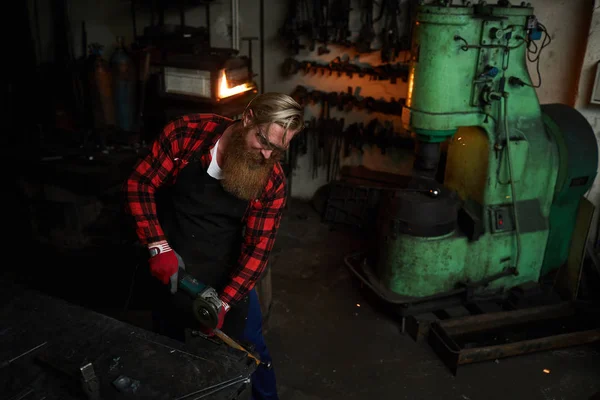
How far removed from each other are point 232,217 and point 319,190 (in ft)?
9.94

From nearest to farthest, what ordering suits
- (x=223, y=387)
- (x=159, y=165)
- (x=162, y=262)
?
(x=223, y=387) < (x=162, y=262) < (x=159, y=165)

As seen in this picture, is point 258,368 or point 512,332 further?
point 512,332

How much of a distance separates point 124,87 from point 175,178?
9.11ft

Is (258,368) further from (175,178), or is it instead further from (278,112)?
(278,112)

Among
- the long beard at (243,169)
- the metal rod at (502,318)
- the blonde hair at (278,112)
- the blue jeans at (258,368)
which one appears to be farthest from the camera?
the metal rod at (502,318)

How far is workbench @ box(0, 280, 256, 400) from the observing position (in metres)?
1.59

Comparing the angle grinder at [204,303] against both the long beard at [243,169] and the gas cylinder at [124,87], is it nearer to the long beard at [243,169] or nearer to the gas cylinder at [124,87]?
the long beard at [243,169]

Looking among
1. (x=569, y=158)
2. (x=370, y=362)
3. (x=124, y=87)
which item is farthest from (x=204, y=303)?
(x=124, y=87)

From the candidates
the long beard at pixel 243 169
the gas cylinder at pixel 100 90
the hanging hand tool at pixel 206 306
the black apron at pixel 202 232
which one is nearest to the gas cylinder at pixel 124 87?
the gas cylinder at pixel 100 90

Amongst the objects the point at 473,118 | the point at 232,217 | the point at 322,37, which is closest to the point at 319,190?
the point at 322,37

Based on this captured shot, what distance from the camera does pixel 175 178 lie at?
94.1 inches

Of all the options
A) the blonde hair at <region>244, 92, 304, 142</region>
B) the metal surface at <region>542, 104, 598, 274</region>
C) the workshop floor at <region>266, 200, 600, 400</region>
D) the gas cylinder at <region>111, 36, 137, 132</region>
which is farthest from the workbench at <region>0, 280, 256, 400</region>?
the gas cylinder at <region>111, 36, 137, 132</region>

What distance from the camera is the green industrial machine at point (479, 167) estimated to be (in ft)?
9.78

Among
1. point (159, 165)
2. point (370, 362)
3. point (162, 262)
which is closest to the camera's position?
point (162, 262)
